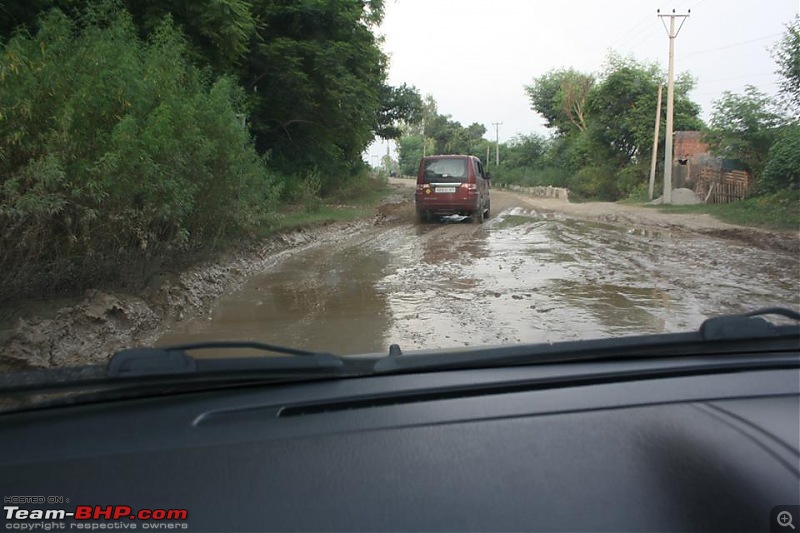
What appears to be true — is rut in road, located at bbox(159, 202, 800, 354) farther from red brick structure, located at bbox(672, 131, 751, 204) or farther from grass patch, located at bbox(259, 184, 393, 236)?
red brick structure, located at bbox(672, 131, 751, 204)

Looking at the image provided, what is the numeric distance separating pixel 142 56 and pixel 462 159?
11.4 m

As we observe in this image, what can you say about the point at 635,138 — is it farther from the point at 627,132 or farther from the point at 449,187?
the point at 449,187

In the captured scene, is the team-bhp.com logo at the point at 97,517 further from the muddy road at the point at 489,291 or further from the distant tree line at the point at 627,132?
the distant tree line at the point at 627,132

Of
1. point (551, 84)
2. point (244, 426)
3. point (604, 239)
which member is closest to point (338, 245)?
point (604, 239)

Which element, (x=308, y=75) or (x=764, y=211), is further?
(x=308, y=75)

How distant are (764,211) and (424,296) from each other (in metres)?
14.0

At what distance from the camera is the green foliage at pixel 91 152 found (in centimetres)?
550

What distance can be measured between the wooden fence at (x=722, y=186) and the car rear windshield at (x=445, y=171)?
11.5m

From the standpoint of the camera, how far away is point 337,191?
2558 centimetres

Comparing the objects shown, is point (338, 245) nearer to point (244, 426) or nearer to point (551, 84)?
point (244, 426)

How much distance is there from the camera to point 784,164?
19188 mm

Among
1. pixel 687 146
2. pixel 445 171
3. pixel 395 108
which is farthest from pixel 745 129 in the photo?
pixel 395 108

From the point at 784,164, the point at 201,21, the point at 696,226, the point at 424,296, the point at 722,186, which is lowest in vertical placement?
the point at 424,296

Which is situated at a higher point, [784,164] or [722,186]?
[784,164]
